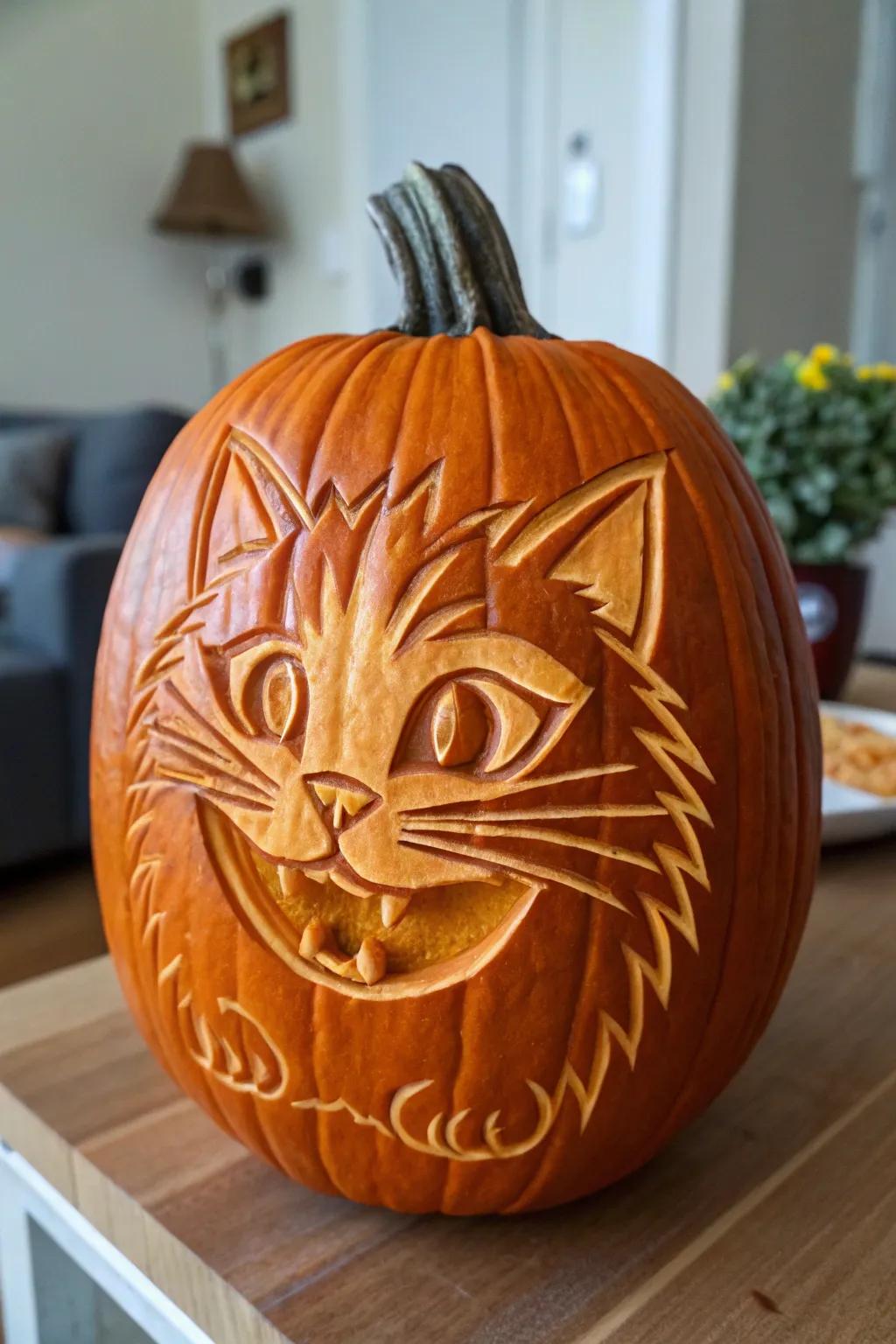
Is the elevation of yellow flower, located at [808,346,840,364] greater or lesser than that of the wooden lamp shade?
lesser

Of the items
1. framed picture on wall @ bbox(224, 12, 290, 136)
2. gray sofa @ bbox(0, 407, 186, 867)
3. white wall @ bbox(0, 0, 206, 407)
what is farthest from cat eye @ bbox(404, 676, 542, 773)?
framed picture on wall @ bbox(224, 12, 290, 136)

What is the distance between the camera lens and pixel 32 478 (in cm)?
223

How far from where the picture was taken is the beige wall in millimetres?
2096

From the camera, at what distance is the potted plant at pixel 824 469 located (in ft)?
3.71

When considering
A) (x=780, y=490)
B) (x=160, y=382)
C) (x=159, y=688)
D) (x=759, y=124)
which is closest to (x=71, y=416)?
(x=160, y=382)

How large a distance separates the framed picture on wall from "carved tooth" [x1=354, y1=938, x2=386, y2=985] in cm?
343

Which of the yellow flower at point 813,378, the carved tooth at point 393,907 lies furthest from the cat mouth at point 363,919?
the yellow flower at point 813,378

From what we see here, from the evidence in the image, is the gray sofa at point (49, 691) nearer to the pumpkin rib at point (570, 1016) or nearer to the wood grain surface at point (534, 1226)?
the wood grain surface at point (534, 1226)

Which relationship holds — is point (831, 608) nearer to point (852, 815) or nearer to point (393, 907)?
point (852, 815)

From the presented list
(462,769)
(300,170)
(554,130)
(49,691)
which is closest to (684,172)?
(554,130)

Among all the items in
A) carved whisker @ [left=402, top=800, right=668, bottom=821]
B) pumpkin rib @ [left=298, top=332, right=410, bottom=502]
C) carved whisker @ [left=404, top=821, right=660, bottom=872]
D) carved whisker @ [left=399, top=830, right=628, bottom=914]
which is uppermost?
pumpkin rib @ [left=298, top=332, right=410, bottom=502]

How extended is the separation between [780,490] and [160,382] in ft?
9.34

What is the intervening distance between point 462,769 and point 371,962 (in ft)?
0.27

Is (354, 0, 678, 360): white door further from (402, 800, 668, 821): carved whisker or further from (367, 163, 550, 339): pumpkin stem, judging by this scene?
(402, 800, 668, 821): carved whisker
